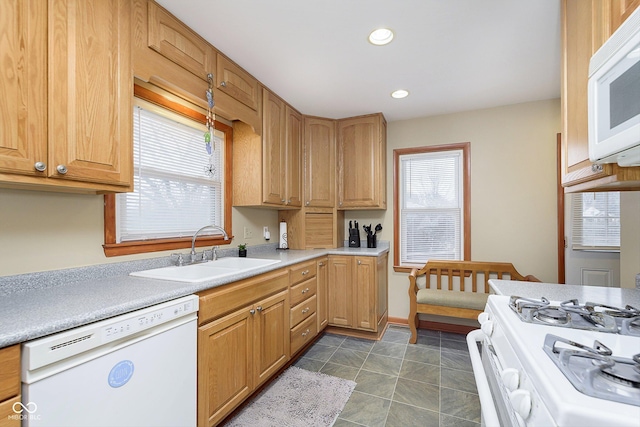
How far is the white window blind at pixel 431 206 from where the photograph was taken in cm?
324

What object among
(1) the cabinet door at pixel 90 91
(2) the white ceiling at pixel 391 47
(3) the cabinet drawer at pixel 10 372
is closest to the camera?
(3) the cabinet drawer at pixel 10 372

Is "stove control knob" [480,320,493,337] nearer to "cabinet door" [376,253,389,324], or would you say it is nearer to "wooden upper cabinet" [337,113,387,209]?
"cabinet door" [376,253,389,324]

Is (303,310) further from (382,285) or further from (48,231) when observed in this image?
(48,231)

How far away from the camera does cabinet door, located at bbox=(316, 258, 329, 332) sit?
2.81 meters

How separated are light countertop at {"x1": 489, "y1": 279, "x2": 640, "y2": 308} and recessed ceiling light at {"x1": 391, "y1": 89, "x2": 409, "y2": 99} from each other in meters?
1.87

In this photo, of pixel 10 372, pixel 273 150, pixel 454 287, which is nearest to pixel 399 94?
pixel 273 150

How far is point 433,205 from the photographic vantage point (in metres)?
3.34

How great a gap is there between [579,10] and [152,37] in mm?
2080

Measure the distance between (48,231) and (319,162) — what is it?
2383 millimetres

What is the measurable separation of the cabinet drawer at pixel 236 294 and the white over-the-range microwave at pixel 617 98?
65.8 inches

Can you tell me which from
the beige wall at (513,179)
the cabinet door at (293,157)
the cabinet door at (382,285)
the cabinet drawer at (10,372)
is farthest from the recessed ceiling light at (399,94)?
the cabinet drawer at (10,372)

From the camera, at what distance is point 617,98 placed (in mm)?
789

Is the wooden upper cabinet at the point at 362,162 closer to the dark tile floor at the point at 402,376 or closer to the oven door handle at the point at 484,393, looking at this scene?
the dark tile floor at the point at 402,376

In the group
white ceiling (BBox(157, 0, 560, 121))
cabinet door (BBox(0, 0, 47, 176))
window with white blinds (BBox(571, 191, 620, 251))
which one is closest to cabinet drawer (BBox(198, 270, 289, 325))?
cabinet door (BBox(0, 0, 47, 176))
